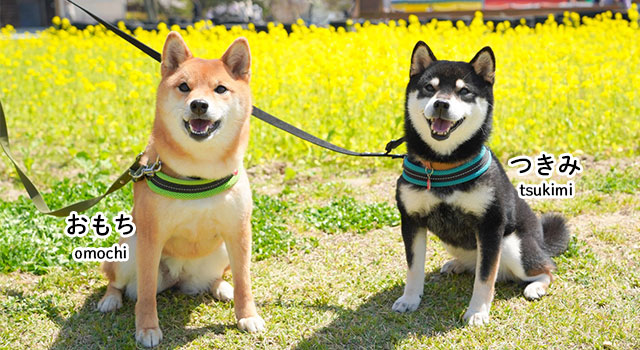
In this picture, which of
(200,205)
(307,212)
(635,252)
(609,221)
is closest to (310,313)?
(200,205)

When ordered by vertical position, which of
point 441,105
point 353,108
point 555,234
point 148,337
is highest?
point 441,105

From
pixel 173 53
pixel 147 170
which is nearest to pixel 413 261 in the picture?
pixel 147 170

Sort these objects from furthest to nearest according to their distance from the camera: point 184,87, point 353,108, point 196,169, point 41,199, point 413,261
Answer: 1. point 353,108
2. point 41,199
3. point 413,261
4. point 196,169
5. point 184,87

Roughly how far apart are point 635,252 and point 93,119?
19.4 ft

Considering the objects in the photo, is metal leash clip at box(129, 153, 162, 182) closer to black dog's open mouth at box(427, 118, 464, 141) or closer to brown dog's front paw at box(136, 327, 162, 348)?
brown dog's front paw at box(136, 327, 162, 348)

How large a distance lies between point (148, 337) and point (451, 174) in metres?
1.83

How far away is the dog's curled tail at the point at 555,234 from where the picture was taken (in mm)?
4176

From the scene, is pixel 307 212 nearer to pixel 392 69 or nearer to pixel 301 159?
pixel 301 159

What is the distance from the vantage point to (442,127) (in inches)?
129

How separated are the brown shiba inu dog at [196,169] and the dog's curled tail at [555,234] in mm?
2035

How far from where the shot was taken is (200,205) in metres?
3.14

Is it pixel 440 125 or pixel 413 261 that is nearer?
pixel 440 125

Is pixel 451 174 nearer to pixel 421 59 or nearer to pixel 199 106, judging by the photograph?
pixel 421 59

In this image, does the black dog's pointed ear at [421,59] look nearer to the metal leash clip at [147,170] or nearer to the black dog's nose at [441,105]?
the black dog's nose at [441,105]
